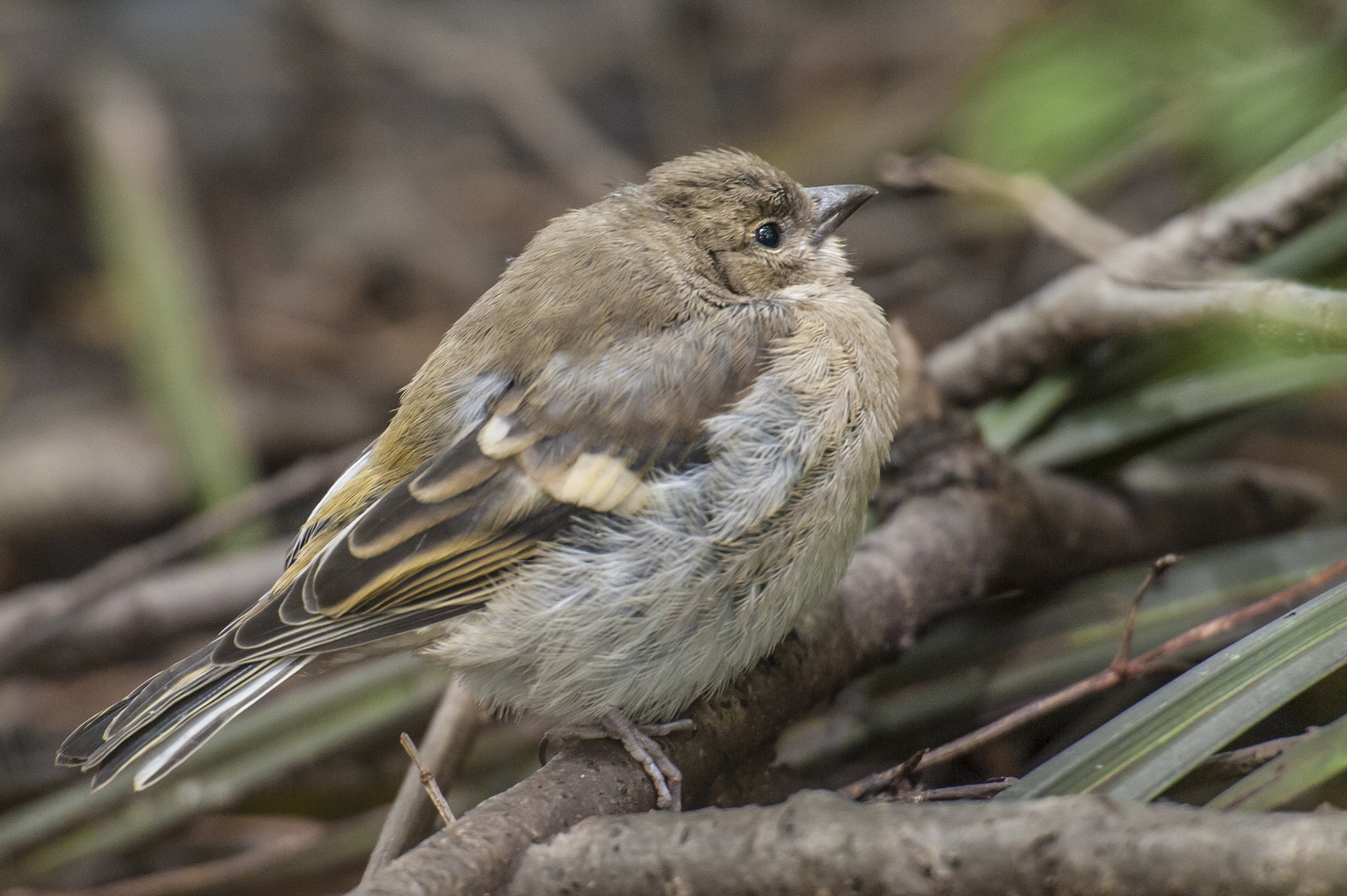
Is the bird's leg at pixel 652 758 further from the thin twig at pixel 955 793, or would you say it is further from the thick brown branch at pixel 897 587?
the thin twig at pixel 955 793

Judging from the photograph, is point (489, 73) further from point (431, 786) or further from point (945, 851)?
point (945, 851)

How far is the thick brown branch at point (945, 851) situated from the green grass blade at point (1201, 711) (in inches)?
14.0

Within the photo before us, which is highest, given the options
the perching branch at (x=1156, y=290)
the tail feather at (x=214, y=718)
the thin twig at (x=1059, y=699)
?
the perching branch at (x=1156, y=290)

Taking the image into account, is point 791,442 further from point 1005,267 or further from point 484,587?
point 1005,267

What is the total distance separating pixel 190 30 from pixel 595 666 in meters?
5.58

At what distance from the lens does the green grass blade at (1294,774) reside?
1508 millimetres

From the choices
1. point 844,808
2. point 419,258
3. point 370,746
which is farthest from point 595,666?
point 419,258

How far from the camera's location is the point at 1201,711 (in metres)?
1.79

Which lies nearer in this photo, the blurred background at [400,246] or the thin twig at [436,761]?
the thin twig at [436,761]

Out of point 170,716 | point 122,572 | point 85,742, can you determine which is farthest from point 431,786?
point 122,572

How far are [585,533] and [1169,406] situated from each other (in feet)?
5.35

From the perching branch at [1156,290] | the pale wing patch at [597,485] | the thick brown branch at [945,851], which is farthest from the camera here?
the perching branch at [1156,290]

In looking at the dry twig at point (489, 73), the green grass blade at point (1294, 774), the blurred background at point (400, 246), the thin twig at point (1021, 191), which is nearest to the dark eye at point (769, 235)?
the blurred background at point (400, 246)

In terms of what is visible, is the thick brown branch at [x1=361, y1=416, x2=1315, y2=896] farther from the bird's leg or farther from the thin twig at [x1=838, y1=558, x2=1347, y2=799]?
the thin twig at [x1=838, y1=558, x2=1347, y2=799]
